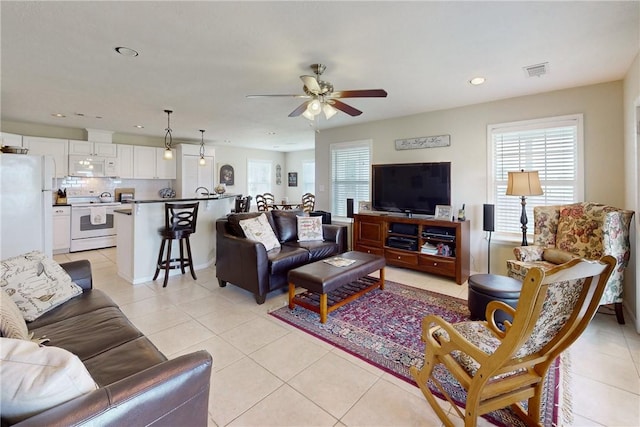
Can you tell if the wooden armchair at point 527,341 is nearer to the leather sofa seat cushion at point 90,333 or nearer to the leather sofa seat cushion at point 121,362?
the leather sofa seat cushion at point 121,362

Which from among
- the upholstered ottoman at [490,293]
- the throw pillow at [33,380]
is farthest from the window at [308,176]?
the throw pillow at [33,380]

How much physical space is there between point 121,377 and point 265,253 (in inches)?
79.5

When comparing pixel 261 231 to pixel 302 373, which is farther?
pixel 261 231

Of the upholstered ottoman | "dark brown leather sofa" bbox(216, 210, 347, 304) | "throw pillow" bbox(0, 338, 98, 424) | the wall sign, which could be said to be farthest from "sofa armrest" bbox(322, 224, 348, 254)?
"throw pillow" bbox(0, 338, 98, 424)

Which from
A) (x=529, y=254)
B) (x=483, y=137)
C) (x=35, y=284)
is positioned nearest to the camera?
(x=35, y=284)

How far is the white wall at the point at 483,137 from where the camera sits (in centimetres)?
325

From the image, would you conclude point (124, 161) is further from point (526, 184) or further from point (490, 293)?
point (526, 184)

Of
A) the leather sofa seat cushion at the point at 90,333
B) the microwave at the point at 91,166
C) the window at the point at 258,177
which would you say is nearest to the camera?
the leather sofa seat cushion at the point at 90,333

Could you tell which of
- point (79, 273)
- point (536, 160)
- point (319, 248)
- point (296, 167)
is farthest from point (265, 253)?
point (296, 167)

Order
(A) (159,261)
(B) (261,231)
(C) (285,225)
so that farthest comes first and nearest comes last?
(C) (285,225) → (A) (159,261) → (B) (261,231)

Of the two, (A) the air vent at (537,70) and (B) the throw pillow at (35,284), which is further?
(A) the air vent at (537,70)

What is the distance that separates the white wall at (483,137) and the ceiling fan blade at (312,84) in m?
2.53

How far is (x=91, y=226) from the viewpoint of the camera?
5859 mm

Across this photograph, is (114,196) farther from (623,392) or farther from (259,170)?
(623,392)
